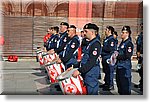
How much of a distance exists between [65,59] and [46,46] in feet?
1.13

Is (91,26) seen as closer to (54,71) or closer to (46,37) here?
(46,37)

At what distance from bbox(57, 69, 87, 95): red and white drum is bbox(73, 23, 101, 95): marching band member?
0.06 metres

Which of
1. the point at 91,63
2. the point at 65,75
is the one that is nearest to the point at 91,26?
the point at 91,63

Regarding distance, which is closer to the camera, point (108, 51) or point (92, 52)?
point (92, 52)

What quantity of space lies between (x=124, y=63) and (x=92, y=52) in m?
0.55

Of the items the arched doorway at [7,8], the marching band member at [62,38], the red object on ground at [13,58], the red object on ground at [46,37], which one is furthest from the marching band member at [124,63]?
the arched doorway at [7,8]

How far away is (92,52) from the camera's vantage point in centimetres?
498

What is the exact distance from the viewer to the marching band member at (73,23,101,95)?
4988 millimetres

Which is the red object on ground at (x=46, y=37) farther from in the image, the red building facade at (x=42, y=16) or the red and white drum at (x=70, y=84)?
the red and white drum at (x=70, y=84)

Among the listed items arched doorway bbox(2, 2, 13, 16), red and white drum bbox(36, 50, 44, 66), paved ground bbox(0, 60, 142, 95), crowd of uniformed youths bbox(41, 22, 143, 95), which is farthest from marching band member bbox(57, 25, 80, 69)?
arched doorway bbox(2, 2, 13, 16)

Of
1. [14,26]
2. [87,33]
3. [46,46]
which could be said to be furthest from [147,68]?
[14,26]

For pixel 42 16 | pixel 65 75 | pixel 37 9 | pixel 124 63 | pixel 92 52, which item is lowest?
pixel 65 75

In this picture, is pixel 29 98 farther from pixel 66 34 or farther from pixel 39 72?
pixel 66 34

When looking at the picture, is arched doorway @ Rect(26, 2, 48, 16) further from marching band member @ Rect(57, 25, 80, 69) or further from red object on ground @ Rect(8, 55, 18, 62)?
red object on ground @ Rect(8, 55, 18, 62)
